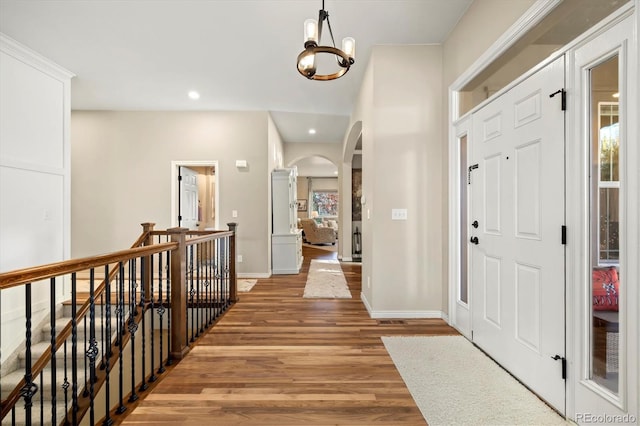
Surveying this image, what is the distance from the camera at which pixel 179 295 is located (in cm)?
258

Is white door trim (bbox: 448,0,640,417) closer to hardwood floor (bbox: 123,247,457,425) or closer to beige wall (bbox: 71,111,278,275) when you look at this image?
hardwood floor (bbox: 123,247,457,425)

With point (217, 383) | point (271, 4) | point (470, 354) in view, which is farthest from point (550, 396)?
point (271, 4)

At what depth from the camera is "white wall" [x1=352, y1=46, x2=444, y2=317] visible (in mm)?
3348

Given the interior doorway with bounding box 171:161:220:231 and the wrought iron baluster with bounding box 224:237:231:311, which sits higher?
the interior doorway with bounding box 171:161:220:231

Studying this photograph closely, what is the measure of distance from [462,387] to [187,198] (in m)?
5.29

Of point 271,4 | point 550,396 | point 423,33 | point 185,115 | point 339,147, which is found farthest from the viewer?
point 339,147

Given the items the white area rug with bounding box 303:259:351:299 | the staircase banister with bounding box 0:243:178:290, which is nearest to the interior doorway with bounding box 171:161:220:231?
the white area rug with bounding box 303:259:351:299

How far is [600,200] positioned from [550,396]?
119 centimetres

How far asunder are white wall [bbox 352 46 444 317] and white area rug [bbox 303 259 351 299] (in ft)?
3.58

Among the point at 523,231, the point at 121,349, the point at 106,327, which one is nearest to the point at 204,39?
the point at 106,327

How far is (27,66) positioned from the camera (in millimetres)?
3479

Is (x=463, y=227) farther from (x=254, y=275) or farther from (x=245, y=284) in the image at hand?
(x=254, y=275)

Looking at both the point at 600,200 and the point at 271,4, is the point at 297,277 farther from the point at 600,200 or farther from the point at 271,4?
the point at 600,200

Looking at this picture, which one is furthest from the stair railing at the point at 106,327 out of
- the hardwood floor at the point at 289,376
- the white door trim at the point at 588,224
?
the white door trim at the point at 588,224
